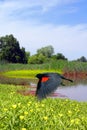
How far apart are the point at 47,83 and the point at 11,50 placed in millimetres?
64637

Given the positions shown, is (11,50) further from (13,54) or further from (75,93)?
(75,93)

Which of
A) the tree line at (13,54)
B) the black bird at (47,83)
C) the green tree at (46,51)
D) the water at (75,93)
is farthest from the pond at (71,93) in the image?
the green tree at (46,51)

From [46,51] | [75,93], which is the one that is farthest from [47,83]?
[46,51]

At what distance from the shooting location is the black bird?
12.5 feet

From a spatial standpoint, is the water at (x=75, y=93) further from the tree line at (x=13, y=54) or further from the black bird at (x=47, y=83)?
the tree line at (x=13, y=54)

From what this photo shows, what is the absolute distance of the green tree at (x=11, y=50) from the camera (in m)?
67.4

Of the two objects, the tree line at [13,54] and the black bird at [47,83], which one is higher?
the tree line at [13,54]

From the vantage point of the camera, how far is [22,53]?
70.0m

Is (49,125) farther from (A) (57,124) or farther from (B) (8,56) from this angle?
(B) (8,56)

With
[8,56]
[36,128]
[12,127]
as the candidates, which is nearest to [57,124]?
[36,128]

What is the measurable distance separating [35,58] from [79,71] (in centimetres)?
2923

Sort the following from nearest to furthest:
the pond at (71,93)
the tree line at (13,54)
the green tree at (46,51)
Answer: the pond at (71,93) → the tree line at (13,54) → the green tree at (46,51)

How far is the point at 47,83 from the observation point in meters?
3.87

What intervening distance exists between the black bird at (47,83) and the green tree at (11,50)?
205 feet
